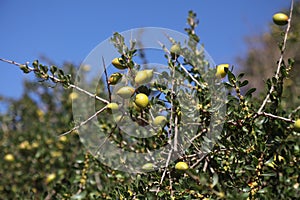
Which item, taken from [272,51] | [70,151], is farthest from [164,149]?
[272,51]

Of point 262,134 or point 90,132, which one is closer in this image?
point 262,134

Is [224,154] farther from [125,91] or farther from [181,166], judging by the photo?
[125,91]

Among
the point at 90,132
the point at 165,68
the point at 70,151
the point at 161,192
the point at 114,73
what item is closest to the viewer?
the point at 161,192

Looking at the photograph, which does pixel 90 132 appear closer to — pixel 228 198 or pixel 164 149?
pixel 164 149

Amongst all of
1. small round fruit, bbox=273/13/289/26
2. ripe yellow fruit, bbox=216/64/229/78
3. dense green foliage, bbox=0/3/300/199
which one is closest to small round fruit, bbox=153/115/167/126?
dense green foliage, bbox=0/3/300/199

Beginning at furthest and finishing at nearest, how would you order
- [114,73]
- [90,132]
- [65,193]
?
[90,132], [65,193], [114,73]

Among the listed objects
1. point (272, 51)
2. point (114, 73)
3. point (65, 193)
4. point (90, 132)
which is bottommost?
point (65, 193)

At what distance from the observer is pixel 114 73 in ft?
4.02

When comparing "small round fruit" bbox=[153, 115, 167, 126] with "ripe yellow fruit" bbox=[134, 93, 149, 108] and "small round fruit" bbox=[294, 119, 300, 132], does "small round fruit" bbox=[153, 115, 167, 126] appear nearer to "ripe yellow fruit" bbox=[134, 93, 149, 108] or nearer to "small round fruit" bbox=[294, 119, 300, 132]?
"ripe yellow fruit" bbox=[134, 93, 149, 108]

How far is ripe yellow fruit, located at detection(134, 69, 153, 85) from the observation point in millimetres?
1199

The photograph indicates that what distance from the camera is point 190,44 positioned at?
1.61 metres

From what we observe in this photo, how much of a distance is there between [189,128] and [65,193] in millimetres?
645

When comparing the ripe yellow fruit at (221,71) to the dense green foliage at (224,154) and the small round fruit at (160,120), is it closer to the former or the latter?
the dense green foliage at (224,154)

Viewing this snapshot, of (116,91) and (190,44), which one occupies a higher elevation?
(190,44)
